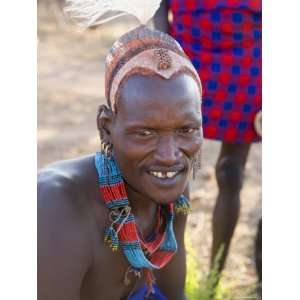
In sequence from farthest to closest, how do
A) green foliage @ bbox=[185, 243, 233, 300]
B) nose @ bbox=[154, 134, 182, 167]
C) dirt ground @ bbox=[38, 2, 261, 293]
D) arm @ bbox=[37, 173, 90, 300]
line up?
dirt ground @ bbox=[38, 2, 261, 293] < green foliage @ bbox=[185, 243, 233, 300] < arm @ bbox=[37, 173, 90, 300] < nose @ bbox=[154, 134, 182, 167]

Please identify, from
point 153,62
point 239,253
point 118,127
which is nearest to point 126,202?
point 118,127

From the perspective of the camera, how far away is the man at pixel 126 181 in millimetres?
2293

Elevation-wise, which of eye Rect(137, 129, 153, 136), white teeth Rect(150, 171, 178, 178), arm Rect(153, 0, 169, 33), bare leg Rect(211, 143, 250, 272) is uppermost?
arm Rect(153, 0, 169, 33)

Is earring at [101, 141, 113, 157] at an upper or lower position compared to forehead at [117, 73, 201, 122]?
lower

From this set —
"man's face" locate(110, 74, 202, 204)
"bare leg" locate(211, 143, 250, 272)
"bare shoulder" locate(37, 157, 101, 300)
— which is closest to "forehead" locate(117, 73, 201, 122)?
"man's face" locate(110, 74, 202, 204)

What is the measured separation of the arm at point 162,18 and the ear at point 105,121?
1.33 metres

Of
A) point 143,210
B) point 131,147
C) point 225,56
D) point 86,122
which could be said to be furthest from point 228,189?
point 86,122

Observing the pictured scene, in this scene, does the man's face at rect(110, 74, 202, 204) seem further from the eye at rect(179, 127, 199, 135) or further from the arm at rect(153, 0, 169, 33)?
the arm at rect(153, 0, 169, 33)

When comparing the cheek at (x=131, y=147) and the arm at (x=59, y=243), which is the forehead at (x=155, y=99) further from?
the arm at (x=59, y=243)

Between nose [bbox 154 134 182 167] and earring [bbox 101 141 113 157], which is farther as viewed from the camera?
earring [bbox 101 141 113 157]

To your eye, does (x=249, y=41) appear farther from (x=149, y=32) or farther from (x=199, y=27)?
(x=149, y=32)

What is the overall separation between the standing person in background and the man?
46.4 inches

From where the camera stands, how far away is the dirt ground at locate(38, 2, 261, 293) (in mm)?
4621
